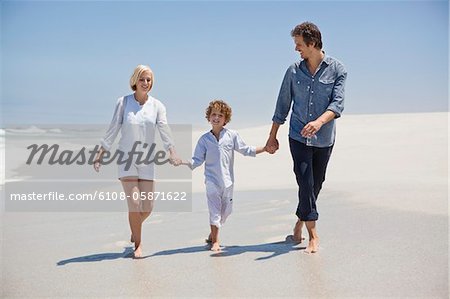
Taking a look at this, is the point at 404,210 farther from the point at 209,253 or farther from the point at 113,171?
the point at 113,171

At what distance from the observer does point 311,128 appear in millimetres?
4023

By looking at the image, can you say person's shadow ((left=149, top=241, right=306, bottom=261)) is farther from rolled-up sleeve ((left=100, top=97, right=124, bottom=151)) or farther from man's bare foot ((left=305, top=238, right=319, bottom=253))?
rolled-up sleeve ((left=100, top=97, right=124, bottom=151))

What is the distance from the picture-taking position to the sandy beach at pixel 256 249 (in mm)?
3439

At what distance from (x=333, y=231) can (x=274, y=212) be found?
108 cm

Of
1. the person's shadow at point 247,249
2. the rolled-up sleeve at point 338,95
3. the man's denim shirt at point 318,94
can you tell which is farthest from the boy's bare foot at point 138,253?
the rolled-up sleeve at point 338,95

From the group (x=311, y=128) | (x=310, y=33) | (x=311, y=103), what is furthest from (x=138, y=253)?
(x=310, y=33)

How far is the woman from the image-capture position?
4262 millimetres

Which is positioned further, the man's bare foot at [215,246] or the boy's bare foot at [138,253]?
the man's bare foot at [215,246]

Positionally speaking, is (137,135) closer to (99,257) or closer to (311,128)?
(99,257)

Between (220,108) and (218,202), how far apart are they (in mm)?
791

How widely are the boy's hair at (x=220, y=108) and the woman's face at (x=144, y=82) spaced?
0.56m

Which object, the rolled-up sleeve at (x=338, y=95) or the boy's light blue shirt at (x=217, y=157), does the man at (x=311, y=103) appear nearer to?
the rolled-up sleeve at (x=338, y=95)

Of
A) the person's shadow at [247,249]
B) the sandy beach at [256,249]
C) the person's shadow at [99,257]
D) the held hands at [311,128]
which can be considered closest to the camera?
the sandy beach at [256,249]

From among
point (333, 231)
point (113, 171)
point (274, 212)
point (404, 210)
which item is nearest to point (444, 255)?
point (333, 231)
